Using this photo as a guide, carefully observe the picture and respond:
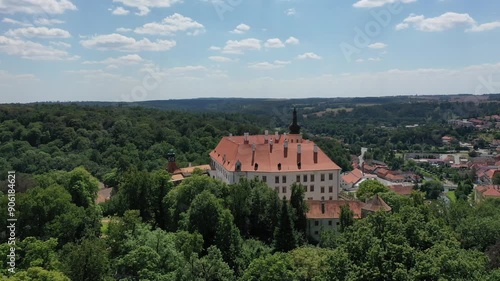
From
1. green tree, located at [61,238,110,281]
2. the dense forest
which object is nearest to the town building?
the dense forest

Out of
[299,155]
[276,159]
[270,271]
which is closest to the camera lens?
[270,271]

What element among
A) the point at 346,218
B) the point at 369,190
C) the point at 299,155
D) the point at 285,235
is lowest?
the point at 369,190

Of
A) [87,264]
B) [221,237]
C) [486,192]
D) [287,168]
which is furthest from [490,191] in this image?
[87,264]

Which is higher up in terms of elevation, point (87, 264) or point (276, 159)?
point (276, 159)

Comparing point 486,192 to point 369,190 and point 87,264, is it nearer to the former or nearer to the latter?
point 369,190

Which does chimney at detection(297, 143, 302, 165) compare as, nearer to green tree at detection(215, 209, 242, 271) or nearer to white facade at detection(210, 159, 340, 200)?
white facade at detection(210, 159, 340, 200)

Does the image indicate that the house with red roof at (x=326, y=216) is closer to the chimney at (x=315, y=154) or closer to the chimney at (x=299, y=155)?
the chimney at (x=299, y=155)

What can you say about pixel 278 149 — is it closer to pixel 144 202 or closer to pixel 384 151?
pixel 144 202

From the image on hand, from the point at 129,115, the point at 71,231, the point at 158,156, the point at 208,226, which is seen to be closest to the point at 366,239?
the point at 208,226

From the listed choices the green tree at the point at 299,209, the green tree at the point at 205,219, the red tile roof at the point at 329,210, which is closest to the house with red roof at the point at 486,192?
the red tile roof at the point at 329,210
